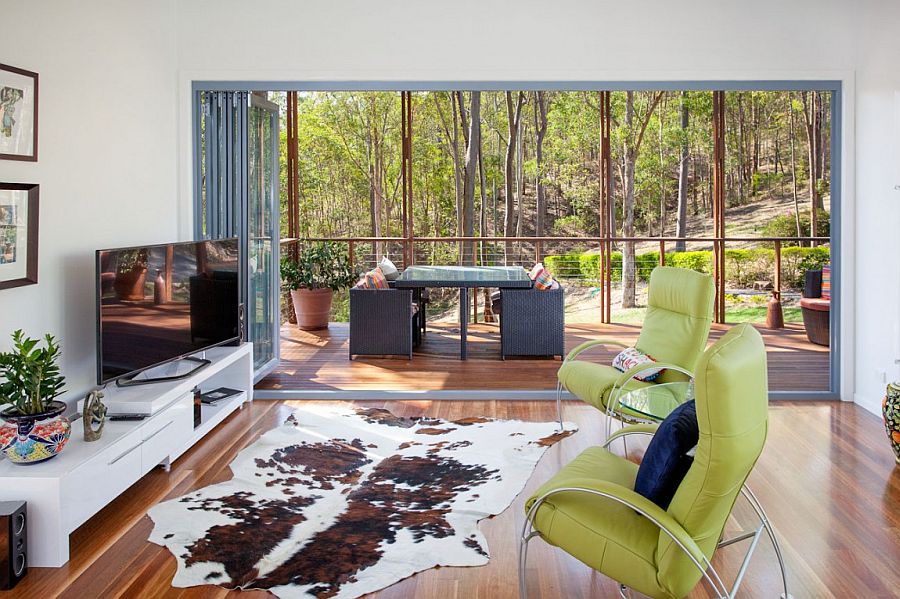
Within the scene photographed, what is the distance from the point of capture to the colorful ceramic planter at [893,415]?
4172 millimetres

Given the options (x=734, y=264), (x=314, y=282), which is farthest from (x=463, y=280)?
(x=734, y=264)

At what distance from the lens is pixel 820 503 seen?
12.4 feet

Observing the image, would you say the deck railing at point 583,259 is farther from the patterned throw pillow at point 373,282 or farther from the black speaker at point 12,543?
the black speaker at point 12,543

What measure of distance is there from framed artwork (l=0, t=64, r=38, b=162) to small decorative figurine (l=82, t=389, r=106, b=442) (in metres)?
1.08

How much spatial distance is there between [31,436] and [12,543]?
400mm

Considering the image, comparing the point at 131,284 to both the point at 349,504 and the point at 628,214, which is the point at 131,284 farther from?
the point at 628,214

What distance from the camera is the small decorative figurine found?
11.4 feet

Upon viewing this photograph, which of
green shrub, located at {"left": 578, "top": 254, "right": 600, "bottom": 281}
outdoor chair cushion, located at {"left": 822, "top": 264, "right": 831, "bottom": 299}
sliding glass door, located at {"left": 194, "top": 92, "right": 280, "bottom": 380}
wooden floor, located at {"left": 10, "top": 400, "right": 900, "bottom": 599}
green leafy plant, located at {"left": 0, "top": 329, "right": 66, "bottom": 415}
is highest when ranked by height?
sliding glass door, located at {"left": 194, "top": 92, "right": 280, "bottom": 380}

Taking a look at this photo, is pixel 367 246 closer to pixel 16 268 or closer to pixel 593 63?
pixel 593 63

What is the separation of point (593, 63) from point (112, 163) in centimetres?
315

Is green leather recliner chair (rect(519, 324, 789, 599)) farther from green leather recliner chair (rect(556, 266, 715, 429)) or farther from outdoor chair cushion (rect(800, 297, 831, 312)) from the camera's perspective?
outdoor chair cushion (rect(800, 297, 831, 312))

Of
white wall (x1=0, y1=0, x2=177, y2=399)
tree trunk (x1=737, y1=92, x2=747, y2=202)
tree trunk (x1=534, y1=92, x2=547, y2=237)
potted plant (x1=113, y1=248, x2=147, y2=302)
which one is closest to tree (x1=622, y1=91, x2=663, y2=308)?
tree trunk (x1=534, y1=92, x2=547, y2=237)

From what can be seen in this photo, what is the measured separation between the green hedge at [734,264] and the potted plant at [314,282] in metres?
3.35

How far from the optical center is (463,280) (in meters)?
7.18
